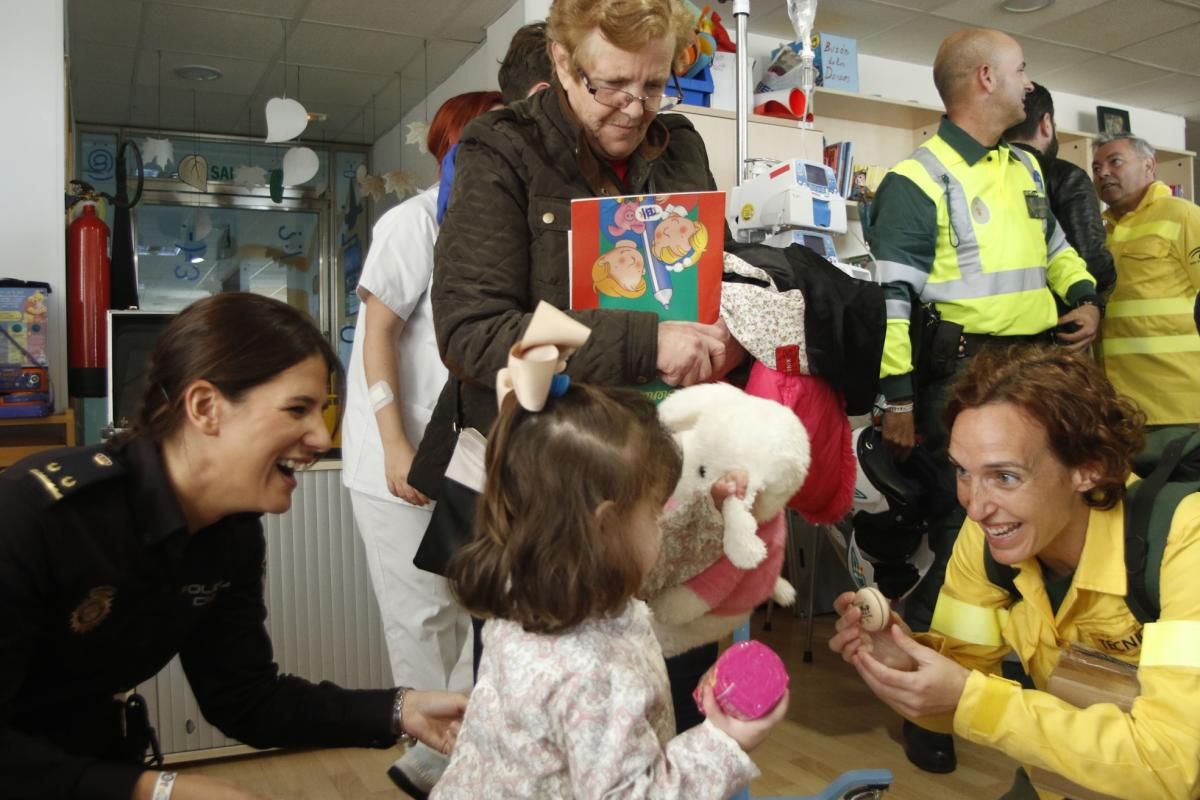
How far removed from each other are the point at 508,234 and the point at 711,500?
0.45 m

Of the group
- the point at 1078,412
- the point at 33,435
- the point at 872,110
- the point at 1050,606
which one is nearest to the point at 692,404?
the point at 1078,412

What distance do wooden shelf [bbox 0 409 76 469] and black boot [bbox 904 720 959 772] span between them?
2.15 meters

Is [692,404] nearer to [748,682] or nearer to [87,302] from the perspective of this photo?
[748,682]

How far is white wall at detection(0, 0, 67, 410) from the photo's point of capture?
2803mm

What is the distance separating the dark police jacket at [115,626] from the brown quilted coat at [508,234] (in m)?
0.35

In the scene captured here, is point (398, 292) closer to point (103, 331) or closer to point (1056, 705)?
point (1056, 705)

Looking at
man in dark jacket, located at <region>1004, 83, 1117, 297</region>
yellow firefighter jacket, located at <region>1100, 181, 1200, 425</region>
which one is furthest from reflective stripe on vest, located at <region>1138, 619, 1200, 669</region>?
yellow firefighter jacket, located at <region>1100, 181, 1200, 425</region>

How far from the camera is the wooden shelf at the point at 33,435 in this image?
247cm

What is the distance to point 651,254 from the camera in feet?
4.32

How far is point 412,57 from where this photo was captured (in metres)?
5.23

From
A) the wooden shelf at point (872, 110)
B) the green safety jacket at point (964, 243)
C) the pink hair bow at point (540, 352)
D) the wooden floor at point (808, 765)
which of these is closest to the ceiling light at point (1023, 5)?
the wooden shelf at point (872, 110)

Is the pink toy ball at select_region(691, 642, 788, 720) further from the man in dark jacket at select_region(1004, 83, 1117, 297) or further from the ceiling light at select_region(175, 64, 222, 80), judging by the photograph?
the ceiling light at select_region(175, 64, 222, 80)

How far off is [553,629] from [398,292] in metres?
1.02

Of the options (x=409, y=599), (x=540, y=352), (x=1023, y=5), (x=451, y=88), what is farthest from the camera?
(x=451, y=88)
